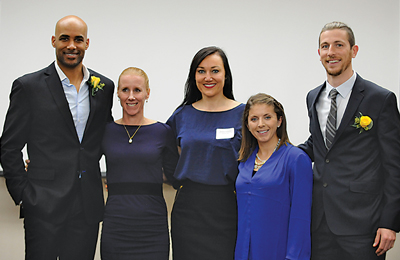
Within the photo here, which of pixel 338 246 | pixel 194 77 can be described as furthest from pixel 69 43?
pixel 338 246

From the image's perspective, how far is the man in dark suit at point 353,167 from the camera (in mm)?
2010

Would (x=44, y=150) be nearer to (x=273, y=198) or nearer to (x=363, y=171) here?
(x=273, y=198)

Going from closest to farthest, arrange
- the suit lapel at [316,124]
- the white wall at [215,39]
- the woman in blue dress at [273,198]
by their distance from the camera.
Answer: the woman in blue dress at [273,198] → the suit lapel at [316,124] → the white wall at [215,39]

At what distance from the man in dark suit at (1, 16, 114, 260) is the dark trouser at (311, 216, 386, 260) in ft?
4.39

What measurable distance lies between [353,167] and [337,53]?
2.15 ft

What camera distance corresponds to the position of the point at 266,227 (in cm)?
203

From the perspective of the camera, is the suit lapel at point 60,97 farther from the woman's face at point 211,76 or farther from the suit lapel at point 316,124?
the suit lapel at point 316,124

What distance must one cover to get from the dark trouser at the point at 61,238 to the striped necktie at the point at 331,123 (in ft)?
4.98

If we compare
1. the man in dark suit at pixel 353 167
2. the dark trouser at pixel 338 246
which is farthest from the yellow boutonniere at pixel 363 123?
the dark trouser at pixel 338 246

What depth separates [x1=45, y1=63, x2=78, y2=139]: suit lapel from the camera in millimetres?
2236

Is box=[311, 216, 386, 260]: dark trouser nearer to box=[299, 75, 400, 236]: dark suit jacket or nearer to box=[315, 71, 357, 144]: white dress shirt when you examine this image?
box=[299, 75, 400, 236]: dark suit jacket

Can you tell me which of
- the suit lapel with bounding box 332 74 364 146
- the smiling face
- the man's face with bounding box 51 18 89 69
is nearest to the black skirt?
the smiling face

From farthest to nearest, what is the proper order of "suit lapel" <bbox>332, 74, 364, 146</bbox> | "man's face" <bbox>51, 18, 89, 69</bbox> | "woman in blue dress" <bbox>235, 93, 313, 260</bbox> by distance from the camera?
"man's face" <bbox>51, 18, 89, 69</bbox> → "suit lapel" <bbox>332, 74, 364, 146</bbox> → "woman in blue dress" <bbox>235, 93, 313, 260</bbox>

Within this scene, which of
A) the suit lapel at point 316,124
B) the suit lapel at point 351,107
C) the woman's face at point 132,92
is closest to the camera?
the suit lapel at point 351,107
